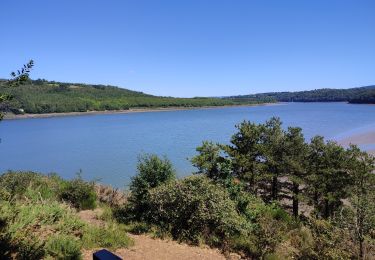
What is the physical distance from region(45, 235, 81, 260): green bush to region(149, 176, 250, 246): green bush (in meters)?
3.93

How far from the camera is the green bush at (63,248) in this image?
8.31 meters

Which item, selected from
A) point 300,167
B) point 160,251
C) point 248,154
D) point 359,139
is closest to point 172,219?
point 160,251

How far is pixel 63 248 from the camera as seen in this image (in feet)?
28.3

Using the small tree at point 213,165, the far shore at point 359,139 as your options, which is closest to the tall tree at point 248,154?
the small tree at point 213,165

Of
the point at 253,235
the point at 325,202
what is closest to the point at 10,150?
the point at 325,202

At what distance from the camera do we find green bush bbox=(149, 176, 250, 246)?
38.7ft

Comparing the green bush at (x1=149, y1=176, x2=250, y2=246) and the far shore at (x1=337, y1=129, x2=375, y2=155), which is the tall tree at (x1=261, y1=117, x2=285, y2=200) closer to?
the green bush at (x1=149, y1=176, x2=250, y2=246)

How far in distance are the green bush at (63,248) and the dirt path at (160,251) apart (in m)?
0.39

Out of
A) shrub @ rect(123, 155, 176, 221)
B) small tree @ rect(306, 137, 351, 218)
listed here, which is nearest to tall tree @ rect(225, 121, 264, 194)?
small tree @ rect(306, 137, 351, 218)

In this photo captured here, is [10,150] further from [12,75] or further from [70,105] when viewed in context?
[70,105]

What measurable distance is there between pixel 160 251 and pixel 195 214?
2.05 metres

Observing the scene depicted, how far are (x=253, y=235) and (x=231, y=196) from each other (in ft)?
7.38

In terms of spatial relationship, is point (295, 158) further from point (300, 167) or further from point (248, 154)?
point (248, 154)

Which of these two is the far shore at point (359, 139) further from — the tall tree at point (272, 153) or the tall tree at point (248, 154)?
the tall tree at point (248, 154)
